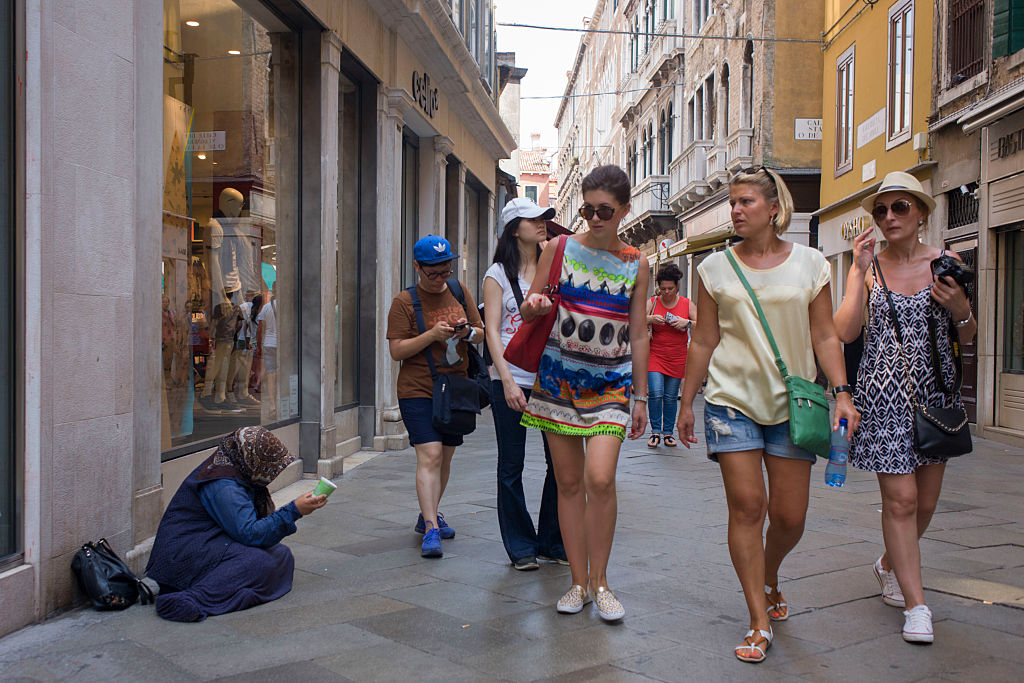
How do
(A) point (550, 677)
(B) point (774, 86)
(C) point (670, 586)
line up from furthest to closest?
(B) point (774, 86), (C) point (670, 586), (A) point (550, 677)

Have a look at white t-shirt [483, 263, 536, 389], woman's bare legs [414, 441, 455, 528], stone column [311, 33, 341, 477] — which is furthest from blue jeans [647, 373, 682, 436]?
white t-shirt [483, 263, 536, 389]

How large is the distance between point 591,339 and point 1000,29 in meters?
9.97

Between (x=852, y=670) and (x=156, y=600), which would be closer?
(x=852, y=670)

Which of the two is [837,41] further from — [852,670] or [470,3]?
[852,670]

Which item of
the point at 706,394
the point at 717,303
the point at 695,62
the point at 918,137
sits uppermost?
the point at 695,62

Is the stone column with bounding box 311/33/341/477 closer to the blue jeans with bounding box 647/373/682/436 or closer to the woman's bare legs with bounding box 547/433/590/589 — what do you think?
the blue jeans with bounding box 647/373/682/436

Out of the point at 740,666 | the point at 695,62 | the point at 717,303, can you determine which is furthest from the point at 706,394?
the point at 695,62

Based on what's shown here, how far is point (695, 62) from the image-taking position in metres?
28.8

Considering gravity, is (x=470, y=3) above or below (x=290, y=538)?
above

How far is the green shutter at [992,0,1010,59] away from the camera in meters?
11.6

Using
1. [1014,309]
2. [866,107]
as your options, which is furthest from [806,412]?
[866,107]

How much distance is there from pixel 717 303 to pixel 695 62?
26.6 metres

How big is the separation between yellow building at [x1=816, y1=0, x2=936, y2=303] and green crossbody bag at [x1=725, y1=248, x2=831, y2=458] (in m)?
11.4

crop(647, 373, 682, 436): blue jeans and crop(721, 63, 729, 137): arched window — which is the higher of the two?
crop(721, 63, 729, 137): arched window
